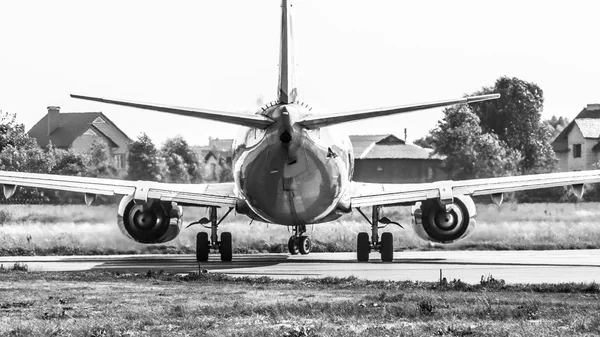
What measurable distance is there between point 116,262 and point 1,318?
19058mm

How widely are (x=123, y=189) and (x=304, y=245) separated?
784 centimetres

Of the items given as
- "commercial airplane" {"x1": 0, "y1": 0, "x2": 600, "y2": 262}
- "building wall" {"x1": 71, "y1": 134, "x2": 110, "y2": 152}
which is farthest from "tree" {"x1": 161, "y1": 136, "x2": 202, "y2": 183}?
"commercial airplane" {"x1": 0, "y1": 0, "x2": 600, "y2": 262}

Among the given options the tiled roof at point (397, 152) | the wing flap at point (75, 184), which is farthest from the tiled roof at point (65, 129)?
the wing flap at point (75, 184)

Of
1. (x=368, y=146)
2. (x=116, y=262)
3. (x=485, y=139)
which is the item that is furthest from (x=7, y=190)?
(x=368, y=146)

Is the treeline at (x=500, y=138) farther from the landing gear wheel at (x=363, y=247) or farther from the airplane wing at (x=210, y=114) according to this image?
the airplane wing at (x=210, y=114)

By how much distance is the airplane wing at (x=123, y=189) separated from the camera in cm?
3703

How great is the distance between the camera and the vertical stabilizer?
104ft

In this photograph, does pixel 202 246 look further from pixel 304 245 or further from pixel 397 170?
pixel 397 170

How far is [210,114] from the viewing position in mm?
29469

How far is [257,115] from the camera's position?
30.9 metres

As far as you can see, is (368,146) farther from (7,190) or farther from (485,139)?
(7,190)

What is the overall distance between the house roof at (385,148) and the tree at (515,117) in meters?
8.86

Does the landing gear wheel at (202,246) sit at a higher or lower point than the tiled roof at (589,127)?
lower

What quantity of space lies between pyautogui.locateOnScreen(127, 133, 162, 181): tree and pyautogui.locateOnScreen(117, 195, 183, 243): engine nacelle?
43.1 meters
